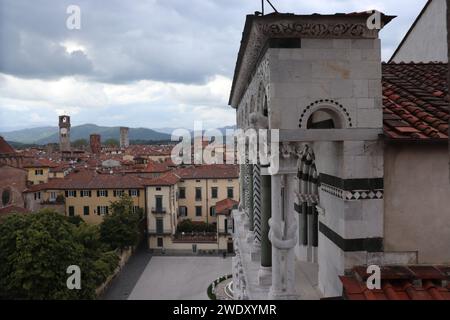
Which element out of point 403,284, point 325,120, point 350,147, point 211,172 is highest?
point 325,120

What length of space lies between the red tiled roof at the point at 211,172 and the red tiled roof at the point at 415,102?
131 feet

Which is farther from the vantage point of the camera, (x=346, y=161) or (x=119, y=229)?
(x=119, y=229)

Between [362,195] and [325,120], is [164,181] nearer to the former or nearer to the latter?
[325,120]

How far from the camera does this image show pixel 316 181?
9062 millimetres

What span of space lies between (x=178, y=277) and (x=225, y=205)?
12797mm

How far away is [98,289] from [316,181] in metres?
26.7

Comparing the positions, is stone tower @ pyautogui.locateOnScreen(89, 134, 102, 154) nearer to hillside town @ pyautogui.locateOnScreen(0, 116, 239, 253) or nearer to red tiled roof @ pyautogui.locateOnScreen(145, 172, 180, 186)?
hillside town @ pyautogui.locateOnScreen(0, 116, 239, 253)

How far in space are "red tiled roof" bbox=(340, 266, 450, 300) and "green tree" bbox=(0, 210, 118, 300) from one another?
22.6 metres

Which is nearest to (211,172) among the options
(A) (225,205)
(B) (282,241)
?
(A) (225,205)

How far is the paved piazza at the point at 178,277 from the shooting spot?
104 ft

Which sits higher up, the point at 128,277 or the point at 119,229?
the point at 119,229

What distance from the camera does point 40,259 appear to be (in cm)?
2519

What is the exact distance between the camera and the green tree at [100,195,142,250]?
131ft
